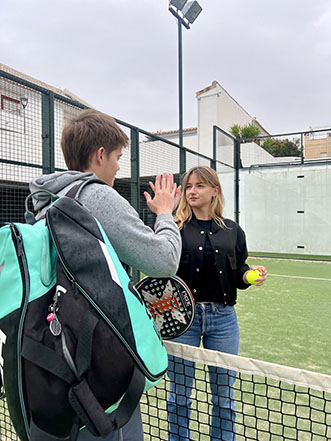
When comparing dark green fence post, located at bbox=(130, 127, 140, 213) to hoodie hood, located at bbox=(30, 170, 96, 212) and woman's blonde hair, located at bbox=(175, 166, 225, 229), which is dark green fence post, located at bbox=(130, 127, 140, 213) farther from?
hoodie hood, located at bbox=(30, 170, 96, 212)

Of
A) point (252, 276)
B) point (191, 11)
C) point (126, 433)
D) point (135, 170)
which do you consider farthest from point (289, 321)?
point (191, 11)

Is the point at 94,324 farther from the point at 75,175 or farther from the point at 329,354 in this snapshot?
the point at 329,354

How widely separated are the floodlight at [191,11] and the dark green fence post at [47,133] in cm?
789

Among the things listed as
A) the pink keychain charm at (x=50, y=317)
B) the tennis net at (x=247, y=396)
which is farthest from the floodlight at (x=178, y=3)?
the pink keychain charm at (x=50, y=317)

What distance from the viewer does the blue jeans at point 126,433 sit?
84cm

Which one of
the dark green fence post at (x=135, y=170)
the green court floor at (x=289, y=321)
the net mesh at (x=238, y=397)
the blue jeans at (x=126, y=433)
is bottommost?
the green court floor at (x=289, y=321)

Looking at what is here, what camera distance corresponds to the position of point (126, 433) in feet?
2.84

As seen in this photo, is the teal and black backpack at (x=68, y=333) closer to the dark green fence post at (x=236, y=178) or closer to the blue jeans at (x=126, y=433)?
the blue jeans at (x=126, y=433)

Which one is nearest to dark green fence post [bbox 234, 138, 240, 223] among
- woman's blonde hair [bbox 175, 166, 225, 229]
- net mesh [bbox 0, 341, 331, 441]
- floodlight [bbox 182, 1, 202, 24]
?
floodlight [bbox 182, 1, 202, 24]

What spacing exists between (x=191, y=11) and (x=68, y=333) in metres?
11.5

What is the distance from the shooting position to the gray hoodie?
857 millimetres

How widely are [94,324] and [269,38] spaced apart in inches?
684

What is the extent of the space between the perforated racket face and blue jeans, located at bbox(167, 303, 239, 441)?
0.26 meters

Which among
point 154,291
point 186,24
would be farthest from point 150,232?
point 186,24
